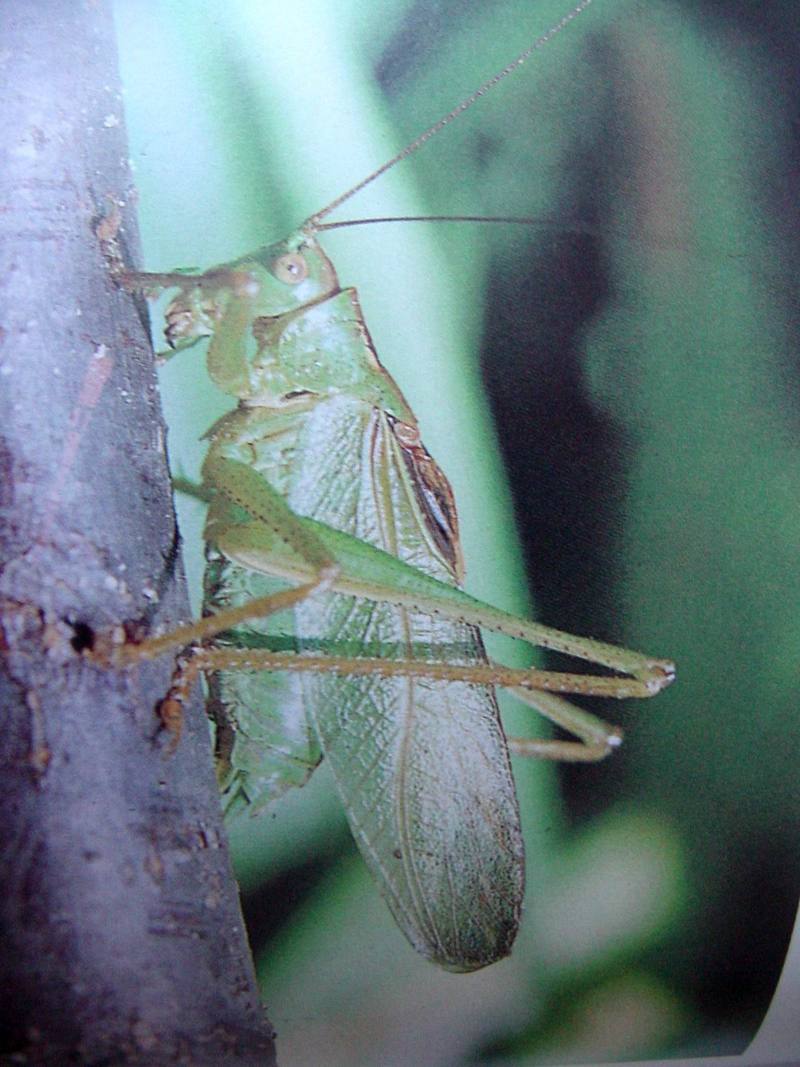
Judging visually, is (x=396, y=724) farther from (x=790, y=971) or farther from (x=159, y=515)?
(x=790, y=971)

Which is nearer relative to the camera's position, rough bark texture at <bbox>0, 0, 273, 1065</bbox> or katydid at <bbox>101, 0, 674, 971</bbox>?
rough bark texture at <bbox>0, 0, 273, 1065</bbox>

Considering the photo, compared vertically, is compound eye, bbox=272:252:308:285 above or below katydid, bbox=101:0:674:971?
above

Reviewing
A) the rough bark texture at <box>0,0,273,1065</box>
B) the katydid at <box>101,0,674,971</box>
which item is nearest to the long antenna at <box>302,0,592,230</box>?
the katydid at <box>101,0,674,971</box>

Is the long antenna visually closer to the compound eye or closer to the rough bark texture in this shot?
the compound eye

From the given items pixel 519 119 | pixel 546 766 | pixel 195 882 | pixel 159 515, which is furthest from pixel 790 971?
pixel 519 119

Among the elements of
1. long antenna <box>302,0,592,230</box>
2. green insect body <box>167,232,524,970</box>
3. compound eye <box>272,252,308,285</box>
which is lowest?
green insect body <box>167,232,524,970</box>

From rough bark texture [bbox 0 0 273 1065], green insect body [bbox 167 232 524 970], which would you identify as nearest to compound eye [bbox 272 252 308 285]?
green insect body [bbox 167 232 524 970]

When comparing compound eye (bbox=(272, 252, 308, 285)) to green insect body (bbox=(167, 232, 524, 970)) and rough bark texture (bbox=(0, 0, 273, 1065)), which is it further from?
rough bark texture (bbox=(0, 0, 273, 1065))

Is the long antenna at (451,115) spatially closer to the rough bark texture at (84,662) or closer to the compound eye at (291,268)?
the compound eye at (291,268)
